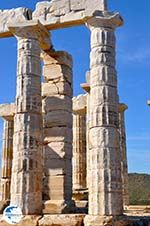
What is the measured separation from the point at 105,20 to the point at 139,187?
49.5 metres

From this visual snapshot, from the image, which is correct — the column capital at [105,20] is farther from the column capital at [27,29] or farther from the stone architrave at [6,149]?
→ the stone architrave at [6,149]

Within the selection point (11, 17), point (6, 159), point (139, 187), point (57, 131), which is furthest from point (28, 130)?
point (139, 187)

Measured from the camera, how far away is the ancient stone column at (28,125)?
A: 51.7ft

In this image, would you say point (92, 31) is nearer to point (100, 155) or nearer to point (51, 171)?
point (100, 155)

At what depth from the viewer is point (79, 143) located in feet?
83.6

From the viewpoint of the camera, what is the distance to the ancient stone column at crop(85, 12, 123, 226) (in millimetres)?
14109

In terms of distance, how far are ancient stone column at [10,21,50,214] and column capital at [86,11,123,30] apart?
2.52 metres

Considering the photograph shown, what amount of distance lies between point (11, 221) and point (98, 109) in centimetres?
535

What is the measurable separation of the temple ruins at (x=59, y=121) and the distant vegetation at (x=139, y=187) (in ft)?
119

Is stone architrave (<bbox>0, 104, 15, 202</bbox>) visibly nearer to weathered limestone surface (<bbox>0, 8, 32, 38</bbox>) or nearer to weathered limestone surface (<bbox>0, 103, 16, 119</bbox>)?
weathered limestone surface (<bbox>0, 103, 16, 119</bbox>)

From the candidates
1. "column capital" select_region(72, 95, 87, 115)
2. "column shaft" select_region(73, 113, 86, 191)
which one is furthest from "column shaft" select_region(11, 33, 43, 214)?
"column shaft" select_region(73, 113, 86, 191)

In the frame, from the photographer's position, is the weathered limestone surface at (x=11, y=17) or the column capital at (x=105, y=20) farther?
the weathered limestone surface at (x=11, y=17)
